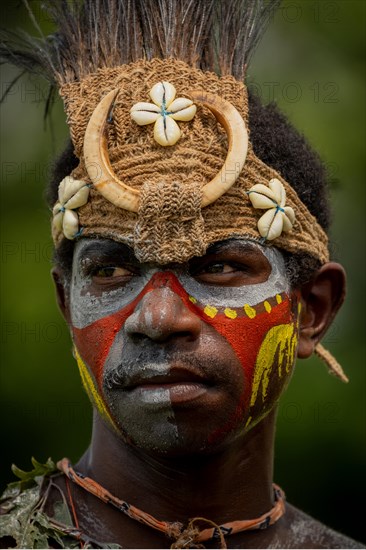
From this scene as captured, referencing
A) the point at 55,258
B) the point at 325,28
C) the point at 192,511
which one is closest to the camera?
the point at 192,511

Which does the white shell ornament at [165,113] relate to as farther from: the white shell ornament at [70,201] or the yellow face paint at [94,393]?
the yellow face paint at [94,393]

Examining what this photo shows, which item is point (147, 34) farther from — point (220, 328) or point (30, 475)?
point (30, 475)

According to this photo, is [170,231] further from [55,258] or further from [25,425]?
[25,425]

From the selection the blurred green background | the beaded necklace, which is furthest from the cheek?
the blurred green background

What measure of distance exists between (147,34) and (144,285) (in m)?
1.05

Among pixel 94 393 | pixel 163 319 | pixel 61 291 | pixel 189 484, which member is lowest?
pixel 189 484

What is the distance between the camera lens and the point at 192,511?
4699mm

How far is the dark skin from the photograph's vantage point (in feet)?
15.2

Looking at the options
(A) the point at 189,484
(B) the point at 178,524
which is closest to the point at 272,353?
(A) the point at 189,484

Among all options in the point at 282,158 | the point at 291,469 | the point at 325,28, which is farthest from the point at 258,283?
the point at 325,28

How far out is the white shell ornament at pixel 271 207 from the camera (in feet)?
15.1

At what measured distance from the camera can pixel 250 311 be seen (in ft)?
14.9

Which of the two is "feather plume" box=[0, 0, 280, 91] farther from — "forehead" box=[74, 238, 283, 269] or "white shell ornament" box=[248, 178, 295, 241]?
"forehead" box=[74, 238, 283, 269]

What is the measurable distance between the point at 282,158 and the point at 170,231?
70 centimetres
